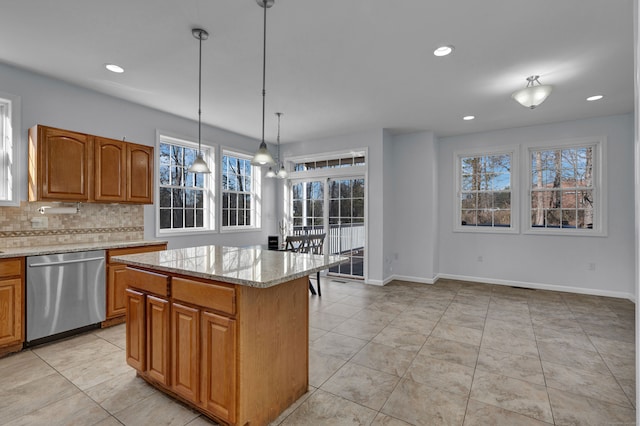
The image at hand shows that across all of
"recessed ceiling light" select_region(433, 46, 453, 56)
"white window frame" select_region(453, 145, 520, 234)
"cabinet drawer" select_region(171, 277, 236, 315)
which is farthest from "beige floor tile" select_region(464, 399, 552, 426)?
"white window frame" select_region(453, 145, 520, 234)

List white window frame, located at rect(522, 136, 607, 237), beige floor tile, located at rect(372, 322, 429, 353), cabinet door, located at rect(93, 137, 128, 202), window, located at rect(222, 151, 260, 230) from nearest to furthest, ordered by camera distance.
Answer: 1. beige floor tile, located at rect(372, 322, 429, 353)
2. cabinet door, located at rect(93, 137, 128, 202)
3. white window frame, located at rect(522, 136, 607, 237)
4. window, located at rect(222, 151, 260, 230)

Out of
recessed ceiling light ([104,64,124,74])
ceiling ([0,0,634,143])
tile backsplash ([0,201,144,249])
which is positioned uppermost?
ceiling ([0,0,634,143])

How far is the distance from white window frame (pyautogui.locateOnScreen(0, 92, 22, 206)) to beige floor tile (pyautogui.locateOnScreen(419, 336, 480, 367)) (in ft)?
14.4

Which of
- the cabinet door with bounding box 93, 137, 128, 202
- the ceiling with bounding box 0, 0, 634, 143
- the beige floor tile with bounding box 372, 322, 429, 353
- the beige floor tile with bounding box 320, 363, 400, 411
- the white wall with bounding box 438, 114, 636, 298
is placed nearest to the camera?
the beige floor tile with bounding box 320, 363, 400, 411

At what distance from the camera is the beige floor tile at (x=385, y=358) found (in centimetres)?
253

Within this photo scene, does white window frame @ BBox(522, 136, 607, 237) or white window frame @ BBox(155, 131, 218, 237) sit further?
white window frame @ BBox(522, 136, 607, 237)

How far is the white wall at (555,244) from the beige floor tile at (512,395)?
3.48 m

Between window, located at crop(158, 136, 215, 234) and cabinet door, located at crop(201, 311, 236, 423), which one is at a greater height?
window, located at crop(158, 136, 215, 234)

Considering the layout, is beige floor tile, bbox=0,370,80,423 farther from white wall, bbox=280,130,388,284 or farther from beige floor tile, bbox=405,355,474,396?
white wall, bbox=280,130,388,284

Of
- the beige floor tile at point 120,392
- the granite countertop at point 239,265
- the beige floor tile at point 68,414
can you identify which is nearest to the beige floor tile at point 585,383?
the granite countertop at point 239,265

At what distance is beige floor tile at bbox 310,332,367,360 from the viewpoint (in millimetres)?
2801

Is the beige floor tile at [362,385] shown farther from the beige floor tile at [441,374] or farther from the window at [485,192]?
the window at [485,192]

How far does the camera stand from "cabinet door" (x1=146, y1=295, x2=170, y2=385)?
2.04 meters

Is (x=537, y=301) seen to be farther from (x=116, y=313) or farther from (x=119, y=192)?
(x=119, y=192)
